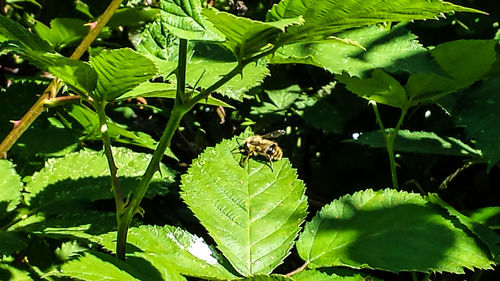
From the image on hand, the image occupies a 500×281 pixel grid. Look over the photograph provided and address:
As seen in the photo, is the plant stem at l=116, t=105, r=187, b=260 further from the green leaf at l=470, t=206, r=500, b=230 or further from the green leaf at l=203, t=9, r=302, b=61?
the green leaf at l=470, t=206, r=500, b=230

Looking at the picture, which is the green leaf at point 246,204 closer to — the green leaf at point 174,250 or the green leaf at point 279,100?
the green leaf at point 174,250

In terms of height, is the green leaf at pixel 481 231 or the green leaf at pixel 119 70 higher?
the green leaf at pixel 119 70

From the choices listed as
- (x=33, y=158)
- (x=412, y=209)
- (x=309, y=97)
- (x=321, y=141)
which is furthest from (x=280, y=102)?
(x=412, y=209)

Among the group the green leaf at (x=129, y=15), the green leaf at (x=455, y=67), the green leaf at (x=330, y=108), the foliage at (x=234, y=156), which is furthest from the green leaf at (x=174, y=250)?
the green leaf at (x=330, y=108)

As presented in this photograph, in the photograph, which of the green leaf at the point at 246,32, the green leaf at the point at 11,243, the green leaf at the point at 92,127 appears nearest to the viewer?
the green leaf at the point at 246,32

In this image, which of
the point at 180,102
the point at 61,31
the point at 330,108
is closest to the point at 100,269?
the point at 180,102
